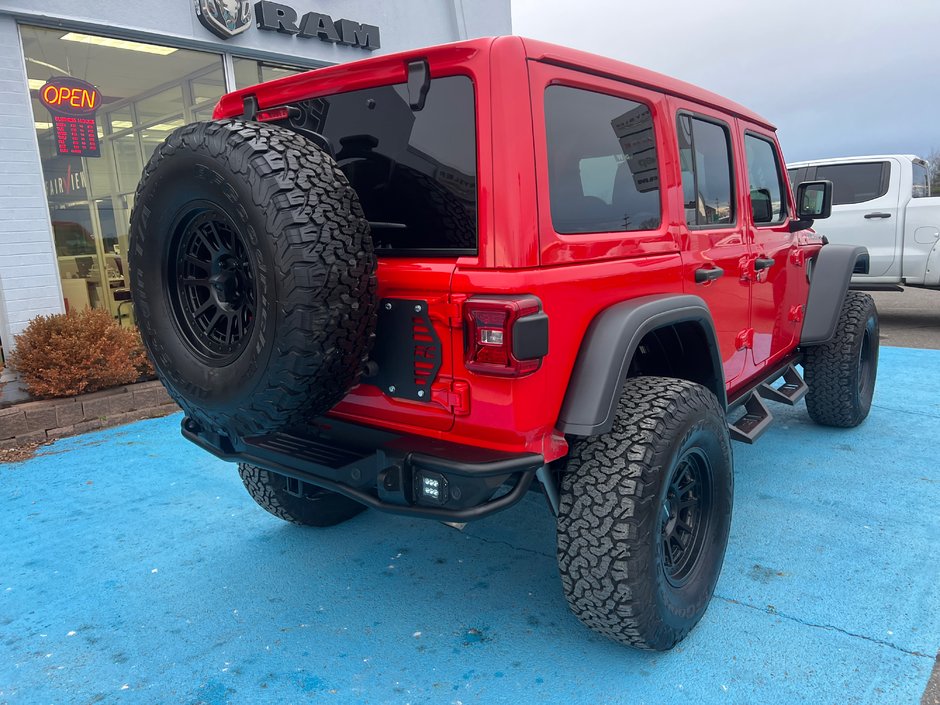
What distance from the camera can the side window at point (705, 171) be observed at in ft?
9.09

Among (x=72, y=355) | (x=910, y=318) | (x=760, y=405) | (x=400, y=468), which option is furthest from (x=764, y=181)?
(x=910, y=318)

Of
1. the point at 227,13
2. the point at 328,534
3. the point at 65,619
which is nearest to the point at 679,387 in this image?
the point at 328,534

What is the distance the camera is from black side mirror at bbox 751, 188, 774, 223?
11.5 ft

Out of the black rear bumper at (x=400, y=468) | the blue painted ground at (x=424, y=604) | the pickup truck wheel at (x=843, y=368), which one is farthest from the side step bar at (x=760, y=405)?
the black rear bumper at (x=400, y=468)

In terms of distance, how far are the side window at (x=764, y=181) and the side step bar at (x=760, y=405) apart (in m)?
0.93

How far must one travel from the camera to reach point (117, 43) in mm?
6121

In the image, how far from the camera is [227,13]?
21.6 feet

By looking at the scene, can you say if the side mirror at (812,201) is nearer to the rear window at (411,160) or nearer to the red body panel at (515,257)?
the red body panel at (515,257)

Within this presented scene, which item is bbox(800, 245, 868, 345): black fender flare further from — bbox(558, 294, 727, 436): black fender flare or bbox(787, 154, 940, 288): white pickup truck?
bbox(787, 154, 940, 288): white pickup truck

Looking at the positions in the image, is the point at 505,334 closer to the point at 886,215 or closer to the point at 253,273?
the point at 253,273

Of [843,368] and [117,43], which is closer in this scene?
[843,368]

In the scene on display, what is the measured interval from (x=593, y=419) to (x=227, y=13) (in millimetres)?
6412

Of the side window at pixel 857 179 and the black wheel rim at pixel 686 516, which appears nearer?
the black wheel rim at pixel 686 516

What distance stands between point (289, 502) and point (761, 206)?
292 centimetres
